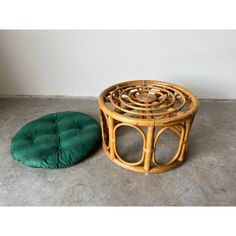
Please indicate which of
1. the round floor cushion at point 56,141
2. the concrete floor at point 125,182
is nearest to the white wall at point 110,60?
the round floor cushion at point 56,141

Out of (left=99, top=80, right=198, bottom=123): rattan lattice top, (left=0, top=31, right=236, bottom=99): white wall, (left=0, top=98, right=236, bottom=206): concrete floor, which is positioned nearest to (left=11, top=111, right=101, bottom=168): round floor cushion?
(left=0, top=98, right=236, bottom=206): concrete floor

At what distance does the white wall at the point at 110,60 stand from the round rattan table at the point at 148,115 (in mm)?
767

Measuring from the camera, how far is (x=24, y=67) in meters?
2.58

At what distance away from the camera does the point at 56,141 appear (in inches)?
68.9

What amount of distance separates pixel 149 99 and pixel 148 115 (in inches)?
8.2

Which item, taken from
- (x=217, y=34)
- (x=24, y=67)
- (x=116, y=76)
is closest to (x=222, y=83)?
(x=217, y=34)

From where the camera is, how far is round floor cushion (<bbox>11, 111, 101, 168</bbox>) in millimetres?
1574

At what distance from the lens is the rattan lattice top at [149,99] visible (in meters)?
1.47

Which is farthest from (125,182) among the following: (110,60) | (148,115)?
(110,60)

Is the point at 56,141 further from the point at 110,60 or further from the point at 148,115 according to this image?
the point at 110,60

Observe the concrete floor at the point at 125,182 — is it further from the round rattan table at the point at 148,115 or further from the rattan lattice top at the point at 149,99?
the rattan lattice top at the point at 149,99

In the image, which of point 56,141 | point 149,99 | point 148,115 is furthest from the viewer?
point 56,141

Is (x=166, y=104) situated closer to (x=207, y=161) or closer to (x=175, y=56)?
(x=207, y=161)

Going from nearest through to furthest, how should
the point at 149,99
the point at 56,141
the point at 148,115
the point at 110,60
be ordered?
1. the point at 148,115
2. the point at 149,99
3. the point at 56,141
4. the point at 110,60
